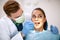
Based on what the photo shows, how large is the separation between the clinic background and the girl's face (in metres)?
0.04

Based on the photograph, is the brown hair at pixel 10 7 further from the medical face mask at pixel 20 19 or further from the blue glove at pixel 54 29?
the blue glove at pixel 54 29

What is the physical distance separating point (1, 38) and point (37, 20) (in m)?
0.35

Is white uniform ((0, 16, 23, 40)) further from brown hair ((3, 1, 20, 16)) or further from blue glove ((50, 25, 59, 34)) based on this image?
blue glove ((50, 25, 59, 34))

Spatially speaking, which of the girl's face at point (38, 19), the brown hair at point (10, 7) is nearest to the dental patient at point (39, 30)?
the girl's face at point (38, 19)

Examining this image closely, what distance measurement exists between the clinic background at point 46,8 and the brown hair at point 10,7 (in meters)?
0.04

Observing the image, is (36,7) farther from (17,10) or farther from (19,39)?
(19,39)

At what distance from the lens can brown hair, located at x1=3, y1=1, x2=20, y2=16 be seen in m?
1.22

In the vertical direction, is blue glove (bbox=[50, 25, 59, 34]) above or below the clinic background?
below

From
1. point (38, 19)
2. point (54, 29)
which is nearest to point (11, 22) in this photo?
point (38, 19)

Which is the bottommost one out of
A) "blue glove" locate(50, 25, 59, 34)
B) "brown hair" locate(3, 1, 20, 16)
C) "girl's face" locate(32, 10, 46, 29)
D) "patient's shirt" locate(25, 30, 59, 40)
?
"patient's shirt" locate(25, 30, 59, 40)

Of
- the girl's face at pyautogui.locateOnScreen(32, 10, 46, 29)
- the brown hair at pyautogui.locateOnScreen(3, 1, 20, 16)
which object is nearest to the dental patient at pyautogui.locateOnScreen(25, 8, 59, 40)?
the girl's face at pyautogui.locateOnScreen(32, 10, 46, 29)

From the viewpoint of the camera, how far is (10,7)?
1.22 metres

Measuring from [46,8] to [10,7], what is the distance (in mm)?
323

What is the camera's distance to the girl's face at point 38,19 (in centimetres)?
120
